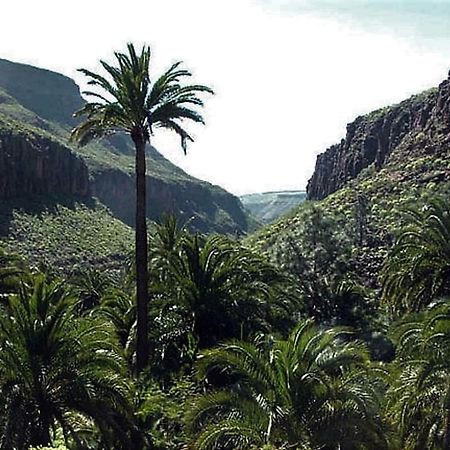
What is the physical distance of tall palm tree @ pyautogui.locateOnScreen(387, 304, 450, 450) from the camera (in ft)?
47.9

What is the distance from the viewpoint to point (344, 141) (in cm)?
12506

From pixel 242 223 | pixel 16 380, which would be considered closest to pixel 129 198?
pixel 242 223

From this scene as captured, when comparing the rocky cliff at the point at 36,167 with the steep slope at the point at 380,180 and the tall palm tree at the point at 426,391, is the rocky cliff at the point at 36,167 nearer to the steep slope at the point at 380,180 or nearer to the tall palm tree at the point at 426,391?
the steep slope at the point at 380,180

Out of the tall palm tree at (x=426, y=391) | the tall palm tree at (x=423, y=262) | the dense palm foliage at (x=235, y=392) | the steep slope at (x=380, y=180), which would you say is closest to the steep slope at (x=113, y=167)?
the steep slope at (x=380, y=180)

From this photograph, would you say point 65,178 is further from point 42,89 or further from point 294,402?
point 42,89

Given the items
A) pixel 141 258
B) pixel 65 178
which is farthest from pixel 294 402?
pixel 65 178

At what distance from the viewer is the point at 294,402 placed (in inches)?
570

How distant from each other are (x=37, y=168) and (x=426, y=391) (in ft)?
293

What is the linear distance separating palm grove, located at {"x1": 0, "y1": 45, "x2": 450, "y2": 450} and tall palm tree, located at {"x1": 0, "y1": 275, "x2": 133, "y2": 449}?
29mm

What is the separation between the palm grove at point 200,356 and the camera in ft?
47.6

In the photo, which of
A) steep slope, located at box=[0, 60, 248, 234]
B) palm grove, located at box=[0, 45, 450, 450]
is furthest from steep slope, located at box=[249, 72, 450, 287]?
steep slope, located at box=[0, 60, 248, 234]

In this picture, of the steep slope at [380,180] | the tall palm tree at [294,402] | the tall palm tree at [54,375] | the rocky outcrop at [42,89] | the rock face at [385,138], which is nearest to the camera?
the tall palm tree at [294,402]

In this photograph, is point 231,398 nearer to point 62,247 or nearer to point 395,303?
point 395,303

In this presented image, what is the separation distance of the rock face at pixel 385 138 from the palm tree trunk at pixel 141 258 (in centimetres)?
4760
